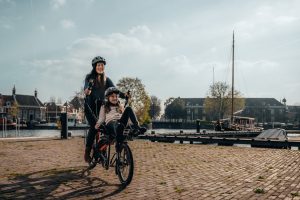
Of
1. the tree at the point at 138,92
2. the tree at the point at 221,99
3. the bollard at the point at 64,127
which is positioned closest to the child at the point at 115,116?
the bollard at the point at 64,127

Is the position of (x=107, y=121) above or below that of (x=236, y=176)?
above

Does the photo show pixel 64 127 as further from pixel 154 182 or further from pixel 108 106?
pixel 154 182

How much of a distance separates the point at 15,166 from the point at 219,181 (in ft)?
16.8

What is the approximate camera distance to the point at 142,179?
19.4 feet

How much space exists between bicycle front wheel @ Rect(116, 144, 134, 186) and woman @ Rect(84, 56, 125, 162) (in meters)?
1.21

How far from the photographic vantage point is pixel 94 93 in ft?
21.9

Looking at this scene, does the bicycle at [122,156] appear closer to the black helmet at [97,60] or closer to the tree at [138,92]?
the black helmet at [97,60]

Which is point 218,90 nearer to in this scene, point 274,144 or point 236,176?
point 274,144

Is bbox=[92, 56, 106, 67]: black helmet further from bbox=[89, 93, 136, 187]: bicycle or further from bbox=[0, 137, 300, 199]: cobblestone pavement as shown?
bbox=[0, 137, 300, 199]: cobblestone pavement

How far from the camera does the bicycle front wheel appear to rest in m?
5.18

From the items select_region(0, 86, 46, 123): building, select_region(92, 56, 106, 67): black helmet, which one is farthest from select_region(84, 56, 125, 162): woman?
select_region(0, 86, 46, 123): building

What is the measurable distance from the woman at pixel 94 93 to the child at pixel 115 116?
0.54 meters

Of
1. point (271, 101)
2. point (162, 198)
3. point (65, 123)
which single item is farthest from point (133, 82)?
point (271, 101)

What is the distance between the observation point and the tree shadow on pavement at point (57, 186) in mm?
4586
